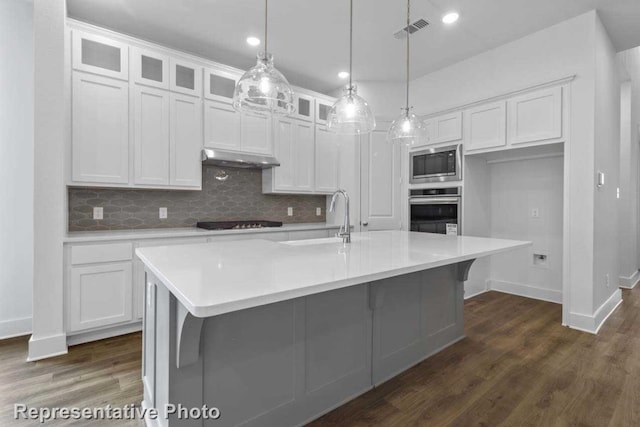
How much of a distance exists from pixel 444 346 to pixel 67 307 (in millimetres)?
3099

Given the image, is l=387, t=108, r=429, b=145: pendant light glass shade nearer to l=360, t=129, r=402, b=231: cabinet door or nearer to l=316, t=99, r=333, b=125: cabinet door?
l=360, t=129, r=402, b=231: cabinet door

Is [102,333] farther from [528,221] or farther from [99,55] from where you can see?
[528,221]

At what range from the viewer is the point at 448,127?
4.11 meters

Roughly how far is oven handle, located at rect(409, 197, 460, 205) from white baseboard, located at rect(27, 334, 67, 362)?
403 centimetres

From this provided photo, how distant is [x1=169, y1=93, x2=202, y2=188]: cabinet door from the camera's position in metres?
3.28

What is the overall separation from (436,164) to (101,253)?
386 centimetres

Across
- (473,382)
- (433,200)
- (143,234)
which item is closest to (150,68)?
(143,234)

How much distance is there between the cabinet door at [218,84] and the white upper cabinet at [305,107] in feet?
2.95

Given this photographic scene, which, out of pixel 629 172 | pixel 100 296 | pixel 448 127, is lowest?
pixel 100 296

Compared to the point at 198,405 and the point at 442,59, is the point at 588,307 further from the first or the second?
the point at 198,405

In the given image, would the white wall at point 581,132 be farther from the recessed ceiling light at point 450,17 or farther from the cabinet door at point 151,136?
the cabinet door at point 151,136

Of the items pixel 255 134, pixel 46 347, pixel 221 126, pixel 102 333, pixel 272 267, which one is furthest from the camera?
pixel 255 134

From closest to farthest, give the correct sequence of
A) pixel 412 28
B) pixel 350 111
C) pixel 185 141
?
1. pixel 350 111
2. pixel 412 28
3. pixel 185 141

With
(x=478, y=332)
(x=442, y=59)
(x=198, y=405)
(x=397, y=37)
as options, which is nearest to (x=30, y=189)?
(x=198, y=405)
